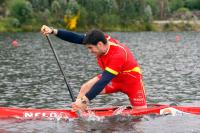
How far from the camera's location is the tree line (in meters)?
132

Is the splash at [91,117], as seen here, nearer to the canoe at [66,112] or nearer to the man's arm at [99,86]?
the canoe at [66,112]

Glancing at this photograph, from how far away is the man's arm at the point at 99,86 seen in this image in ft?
51.4

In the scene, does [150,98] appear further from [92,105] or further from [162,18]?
[162,18]

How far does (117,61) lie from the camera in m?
16.4

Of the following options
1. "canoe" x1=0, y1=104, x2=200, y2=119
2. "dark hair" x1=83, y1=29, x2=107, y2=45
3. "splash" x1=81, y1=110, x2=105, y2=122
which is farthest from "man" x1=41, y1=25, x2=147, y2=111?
"splash" x1=81, y1=110, x2=105, y2=122

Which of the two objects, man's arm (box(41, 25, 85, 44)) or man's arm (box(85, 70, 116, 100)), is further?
man's arm (box(41, 25, 85, 44))

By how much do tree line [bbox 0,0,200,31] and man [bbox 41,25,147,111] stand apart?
109890 mm

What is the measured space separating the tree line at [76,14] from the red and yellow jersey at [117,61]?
110365mm

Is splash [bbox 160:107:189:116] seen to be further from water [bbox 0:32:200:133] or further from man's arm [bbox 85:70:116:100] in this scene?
man's arm [bbox 85:70:116:100]

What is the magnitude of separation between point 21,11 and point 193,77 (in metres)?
103

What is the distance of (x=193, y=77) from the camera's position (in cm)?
3528

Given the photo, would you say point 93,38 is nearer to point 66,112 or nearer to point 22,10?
point 66,112

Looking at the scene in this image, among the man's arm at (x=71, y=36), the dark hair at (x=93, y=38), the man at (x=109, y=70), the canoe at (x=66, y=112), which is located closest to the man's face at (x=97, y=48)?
the man at (x=109, y=70)

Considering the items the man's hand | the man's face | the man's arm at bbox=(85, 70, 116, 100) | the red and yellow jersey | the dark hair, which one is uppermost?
the dark hair
